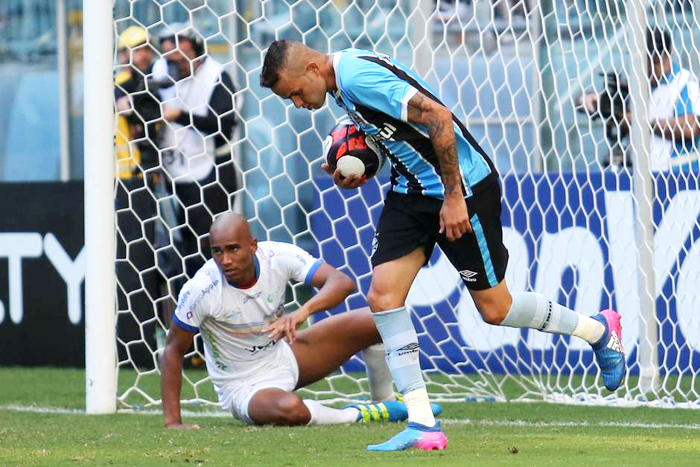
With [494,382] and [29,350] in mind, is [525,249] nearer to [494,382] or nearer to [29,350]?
[494,382]

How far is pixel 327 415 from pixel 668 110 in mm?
2833

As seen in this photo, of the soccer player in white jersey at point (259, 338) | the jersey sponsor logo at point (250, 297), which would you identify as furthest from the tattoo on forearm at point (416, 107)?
the jersey sponsor logo at point (250, 297)

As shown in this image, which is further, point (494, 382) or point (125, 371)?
point (125, 371)

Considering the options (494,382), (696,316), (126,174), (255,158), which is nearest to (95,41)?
(126,174)

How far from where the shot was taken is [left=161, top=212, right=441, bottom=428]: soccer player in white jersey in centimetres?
586

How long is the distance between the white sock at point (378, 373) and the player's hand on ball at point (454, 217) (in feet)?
5.07

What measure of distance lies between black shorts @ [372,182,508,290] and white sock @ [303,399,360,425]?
43.5 inches

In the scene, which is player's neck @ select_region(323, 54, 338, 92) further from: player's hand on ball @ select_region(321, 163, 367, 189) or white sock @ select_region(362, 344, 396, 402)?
white sock @ select_region(362, 344, 396, 402)

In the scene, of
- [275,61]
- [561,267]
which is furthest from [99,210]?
[561,267]

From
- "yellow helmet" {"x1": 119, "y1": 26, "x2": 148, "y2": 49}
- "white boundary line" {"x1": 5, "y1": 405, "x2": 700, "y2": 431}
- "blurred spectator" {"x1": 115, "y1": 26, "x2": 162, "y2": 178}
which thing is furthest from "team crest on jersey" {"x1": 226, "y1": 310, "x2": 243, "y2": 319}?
"yellow helmet" {"x1": 119, "y1": 26, "x2": 148, "y2": 49}

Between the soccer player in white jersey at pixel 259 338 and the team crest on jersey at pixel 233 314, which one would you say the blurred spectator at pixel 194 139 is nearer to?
the soccer player in white jersey at pixel 259 338

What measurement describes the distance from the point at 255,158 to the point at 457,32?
2.59 meters

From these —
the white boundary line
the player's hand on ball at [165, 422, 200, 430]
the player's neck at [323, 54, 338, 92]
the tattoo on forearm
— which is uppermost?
the player's neck at [323, 54, 338, 92]

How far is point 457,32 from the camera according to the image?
8.88 metres
